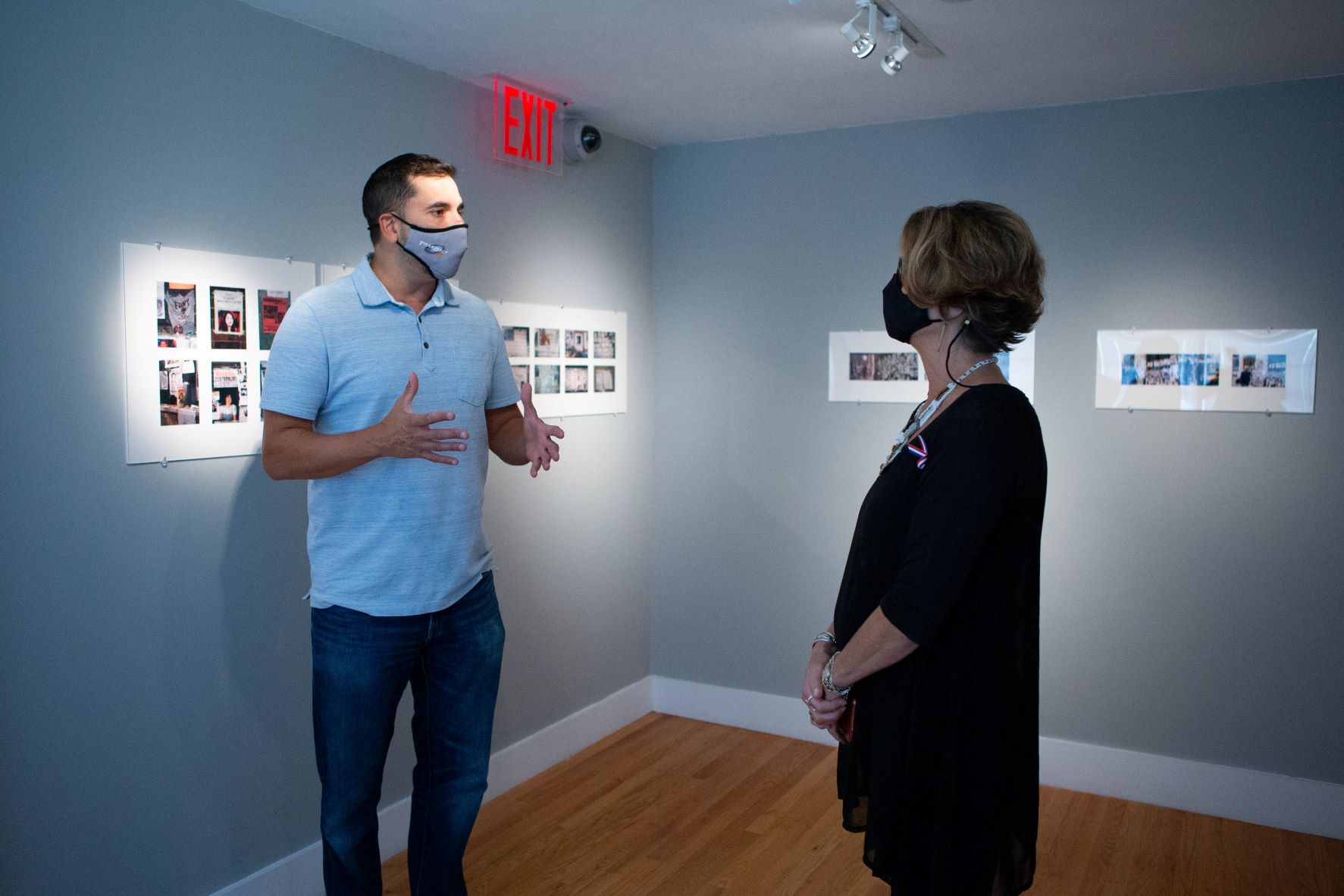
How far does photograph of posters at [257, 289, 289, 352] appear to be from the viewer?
2619mm

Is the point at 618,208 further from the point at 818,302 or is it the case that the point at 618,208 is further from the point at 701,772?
the point at 701,772

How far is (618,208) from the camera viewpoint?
411cm

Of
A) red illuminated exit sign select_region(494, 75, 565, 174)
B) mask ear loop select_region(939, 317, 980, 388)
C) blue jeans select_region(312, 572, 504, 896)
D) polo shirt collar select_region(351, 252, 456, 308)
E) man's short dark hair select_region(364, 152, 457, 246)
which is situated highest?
red illuminated exit sign select_region(494, 75, 565, 174)

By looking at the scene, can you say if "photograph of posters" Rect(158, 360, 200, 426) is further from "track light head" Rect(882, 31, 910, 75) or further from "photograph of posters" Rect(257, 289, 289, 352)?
"track light head" Rect(882, 31, 910, 75)

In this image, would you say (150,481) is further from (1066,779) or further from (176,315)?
(1066,779)

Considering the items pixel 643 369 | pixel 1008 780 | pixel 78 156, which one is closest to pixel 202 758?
pixel 78 156

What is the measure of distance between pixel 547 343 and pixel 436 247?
1.50 meters

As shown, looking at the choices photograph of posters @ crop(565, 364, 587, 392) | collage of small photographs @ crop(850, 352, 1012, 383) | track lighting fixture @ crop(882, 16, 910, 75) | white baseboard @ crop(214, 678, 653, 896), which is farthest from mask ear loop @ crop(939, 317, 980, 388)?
photograph of posters @ crop(565, 364, 587, 392)

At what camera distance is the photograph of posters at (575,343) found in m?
3.80

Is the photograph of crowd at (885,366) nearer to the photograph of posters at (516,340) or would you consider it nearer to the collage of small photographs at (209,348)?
the photograph of posters at (516,340)

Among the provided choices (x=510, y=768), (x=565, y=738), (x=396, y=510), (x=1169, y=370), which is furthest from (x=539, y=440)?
(x=1169, y=370)

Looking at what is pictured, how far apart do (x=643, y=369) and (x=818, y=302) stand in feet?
2.70

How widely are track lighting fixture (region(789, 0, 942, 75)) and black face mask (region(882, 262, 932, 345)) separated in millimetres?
1121

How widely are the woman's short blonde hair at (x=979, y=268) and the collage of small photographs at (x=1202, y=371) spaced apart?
2175mm
